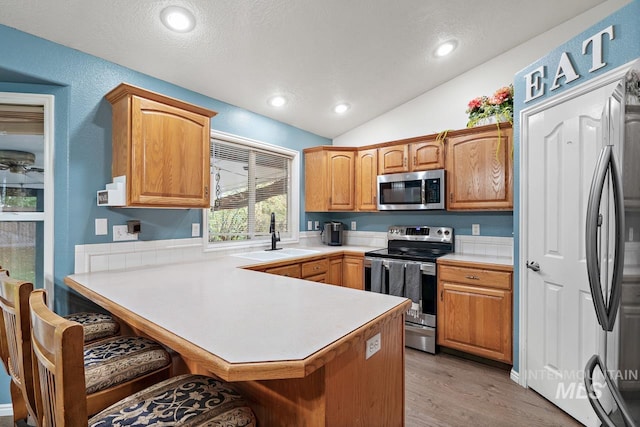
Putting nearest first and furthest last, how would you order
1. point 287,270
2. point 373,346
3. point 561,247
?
point 373,346
point 561,247
point 287,270

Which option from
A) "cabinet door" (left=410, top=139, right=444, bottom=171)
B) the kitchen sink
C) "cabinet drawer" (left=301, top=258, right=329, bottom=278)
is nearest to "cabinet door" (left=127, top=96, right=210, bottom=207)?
the kitchen sink

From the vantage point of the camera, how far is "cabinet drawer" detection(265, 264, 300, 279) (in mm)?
2566

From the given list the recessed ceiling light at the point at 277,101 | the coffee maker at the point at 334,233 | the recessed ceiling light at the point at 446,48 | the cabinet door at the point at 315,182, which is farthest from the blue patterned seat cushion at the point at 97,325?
the recessed ceiling light at the point at 446,48

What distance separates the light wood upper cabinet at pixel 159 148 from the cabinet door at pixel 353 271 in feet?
5.63

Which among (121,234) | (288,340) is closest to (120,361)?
(288,340)

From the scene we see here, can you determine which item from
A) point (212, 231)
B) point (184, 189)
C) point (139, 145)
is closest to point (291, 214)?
point (212, 231)

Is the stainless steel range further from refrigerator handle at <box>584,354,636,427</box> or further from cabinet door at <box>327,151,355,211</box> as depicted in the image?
refrigerator handle at <box>584,354,636,427</box>

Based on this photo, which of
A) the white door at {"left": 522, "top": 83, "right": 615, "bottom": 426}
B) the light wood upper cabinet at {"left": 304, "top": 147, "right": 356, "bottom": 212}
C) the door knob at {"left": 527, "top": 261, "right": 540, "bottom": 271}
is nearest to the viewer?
the white door at {"left": 522, "top": 83, "right": 615, "bottom": 426}

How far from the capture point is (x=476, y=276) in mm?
2562

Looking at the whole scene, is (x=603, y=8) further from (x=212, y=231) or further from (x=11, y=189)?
(x=11, y=189)

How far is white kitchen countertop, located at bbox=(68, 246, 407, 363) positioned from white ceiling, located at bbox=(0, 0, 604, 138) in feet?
5.09

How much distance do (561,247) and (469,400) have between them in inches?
47.1

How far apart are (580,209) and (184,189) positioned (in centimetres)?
259

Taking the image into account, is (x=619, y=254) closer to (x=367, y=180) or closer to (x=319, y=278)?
(x=319, y=278)
